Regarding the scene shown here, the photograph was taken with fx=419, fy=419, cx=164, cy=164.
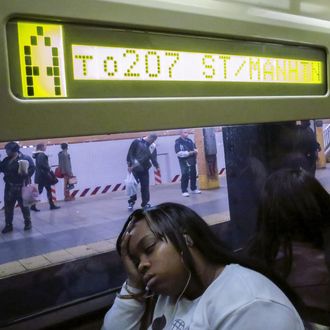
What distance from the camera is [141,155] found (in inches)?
43.9

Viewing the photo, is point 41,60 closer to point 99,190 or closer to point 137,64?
point 137,64

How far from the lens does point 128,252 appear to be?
109 cm

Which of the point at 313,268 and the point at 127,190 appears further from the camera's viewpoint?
the point at 313,268

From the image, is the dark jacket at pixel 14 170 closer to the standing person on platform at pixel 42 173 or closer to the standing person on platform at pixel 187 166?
the standing person on platform at pixel 42 173

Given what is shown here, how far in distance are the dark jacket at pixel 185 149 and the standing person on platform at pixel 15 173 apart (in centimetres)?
39

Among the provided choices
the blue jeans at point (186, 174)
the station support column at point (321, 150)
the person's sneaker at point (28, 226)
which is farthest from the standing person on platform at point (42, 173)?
the station support column at point (321, 150)

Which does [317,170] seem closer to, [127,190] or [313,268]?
[313,268]

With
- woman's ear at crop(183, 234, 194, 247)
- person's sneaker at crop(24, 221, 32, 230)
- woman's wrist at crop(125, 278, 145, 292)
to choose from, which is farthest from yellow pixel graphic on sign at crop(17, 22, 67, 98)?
person's sneaker at crop(24, 221, 32, 230)

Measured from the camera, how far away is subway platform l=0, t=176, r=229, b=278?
1.24 m

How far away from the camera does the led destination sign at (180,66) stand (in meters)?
0.78

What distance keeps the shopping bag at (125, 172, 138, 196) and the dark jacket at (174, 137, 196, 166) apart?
149 mm

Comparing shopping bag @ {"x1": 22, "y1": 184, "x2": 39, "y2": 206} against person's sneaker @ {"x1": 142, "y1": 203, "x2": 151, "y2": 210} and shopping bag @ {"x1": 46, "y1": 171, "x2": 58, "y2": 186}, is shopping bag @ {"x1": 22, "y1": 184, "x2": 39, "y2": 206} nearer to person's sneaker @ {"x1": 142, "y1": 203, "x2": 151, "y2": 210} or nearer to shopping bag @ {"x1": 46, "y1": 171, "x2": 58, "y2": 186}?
shopping bag @ {"x1": 46, "y1": 171, "x2": 58, "y2": 186}

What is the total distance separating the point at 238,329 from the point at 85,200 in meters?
0.64

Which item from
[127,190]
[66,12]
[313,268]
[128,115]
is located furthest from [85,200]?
[313,268]
